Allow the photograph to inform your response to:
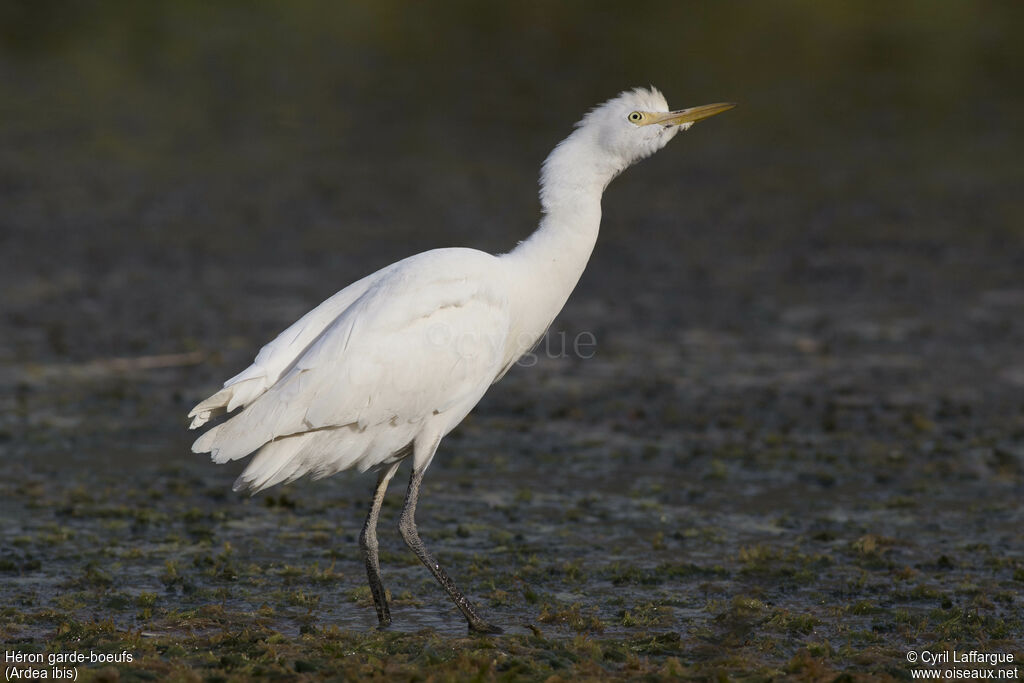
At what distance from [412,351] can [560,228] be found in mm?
1019

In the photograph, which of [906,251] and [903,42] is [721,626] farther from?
[903,42]

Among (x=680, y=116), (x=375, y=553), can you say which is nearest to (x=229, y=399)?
(x=375, y=553)

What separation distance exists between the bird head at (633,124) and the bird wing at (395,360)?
2.85ft

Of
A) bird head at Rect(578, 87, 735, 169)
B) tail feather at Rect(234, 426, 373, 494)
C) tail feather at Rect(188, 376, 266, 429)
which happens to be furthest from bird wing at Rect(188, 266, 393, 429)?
bird head at Rect(578, 87, 735, 169)

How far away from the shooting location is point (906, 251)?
15234 mm

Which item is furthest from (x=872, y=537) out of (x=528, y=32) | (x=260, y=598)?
(x=528, y=32)

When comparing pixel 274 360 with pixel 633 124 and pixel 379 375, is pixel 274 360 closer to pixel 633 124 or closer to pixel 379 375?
pixel 379 375

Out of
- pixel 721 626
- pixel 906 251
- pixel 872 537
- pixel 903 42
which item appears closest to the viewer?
pixel 721 626

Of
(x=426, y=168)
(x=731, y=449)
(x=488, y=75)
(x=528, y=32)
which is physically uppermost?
(x=528, y=32)

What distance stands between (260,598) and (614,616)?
5.63ft

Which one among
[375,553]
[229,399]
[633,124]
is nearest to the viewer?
[229,399]

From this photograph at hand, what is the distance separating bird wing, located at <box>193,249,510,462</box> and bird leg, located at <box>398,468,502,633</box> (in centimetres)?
29

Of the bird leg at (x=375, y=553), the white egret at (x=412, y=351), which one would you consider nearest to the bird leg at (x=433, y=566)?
the white egret at (x=412, y=351)

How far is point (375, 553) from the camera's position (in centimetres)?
654
